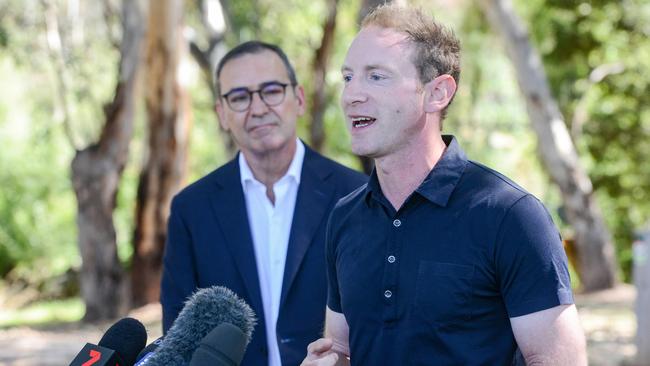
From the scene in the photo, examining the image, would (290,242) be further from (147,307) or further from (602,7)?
(602,7)

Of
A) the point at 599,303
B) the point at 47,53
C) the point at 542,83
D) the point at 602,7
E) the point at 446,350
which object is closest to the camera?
the point at 446,350

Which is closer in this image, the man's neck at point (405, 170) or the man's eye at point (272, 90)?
the man's neck at point (405, 170)

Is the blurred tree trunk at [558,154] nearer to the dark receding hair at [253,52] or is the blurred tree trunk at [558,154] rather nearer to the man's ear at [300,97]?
the man's ear at [300,97]

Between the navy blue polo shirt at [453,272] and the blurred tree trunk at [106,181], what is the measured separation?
521 inches

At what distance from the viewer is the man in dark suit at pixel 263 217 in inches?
A: 162

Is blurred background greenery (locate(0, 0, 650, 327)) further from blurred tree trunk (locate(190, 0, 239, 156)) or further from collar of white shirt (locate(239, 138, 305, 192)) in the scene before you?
collar of white shirt (locate(239, 138, 305, 192))

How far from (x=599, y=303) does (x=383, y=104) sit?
1311cm

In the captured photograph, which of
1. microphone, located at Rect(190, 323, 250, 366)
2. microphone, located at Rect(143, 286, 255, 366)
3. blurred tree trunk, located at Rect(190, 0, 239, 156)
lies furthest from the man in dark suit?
blurred tree trunk, located at Rect(190, 0, 239, 156)

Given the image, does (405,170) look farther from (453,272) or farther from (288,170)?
(288,170)

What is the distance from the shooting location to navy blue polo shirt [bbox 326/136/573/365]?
2.58 metres

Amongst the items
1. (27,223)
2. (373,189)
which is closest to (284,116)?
(373,189)

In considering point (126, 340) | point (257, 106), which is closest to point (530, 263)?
point (126, 340)

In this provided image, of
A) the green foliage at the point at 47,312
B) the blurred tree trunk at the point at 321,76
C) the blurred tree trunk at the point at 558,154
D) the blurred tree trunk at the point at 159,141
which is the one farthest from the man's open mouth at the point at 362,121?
the green foliage at the point at 47,312

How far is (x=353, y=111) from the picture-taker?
9.34 ft
